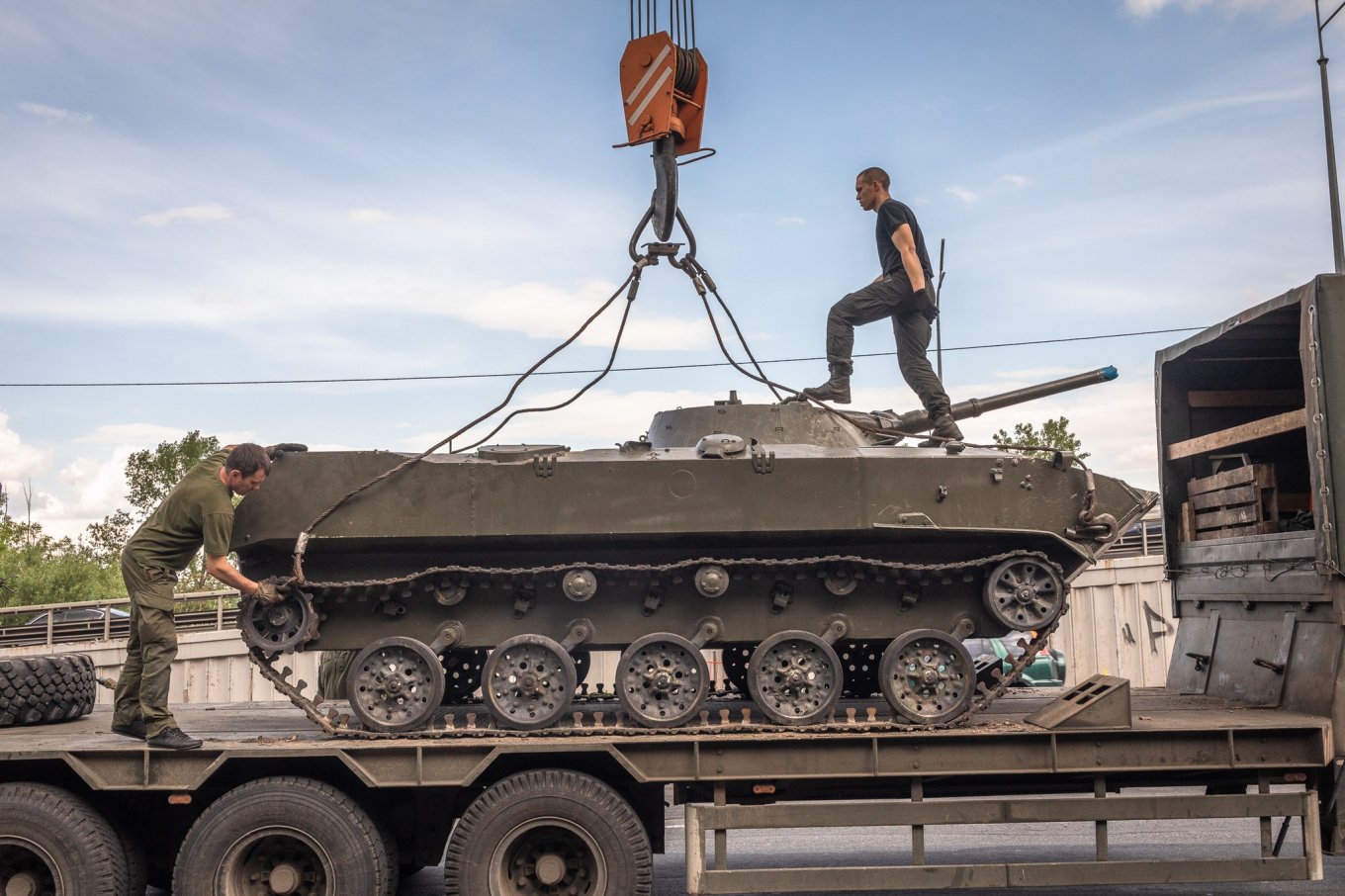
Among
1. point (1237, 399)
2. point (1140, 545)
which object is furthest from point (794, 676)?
point (1140, 545)

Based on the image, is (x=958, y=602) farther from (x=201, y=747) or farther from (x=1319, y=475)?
(x=201, y=747)

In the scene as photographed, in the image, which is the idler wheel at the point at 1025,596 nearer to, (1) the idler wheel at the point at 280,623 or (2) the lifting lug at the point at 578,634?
(2) the lifting lug at the point at 578,634

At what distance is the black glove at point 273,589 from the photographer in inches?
339

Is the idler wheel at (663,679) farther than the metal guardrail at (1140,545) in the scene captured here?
No

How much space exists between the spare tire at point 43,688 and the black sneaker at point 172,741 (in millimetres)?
2181

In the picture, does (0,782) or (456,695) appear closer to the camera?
(0,782)

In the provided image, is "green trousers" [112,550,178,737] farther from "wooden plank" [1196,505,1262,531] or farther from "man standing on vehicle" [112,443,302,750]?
"wooden plank" [1196,505,1262,531]

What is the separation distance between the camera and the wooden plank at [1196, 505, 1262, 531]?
9.92m

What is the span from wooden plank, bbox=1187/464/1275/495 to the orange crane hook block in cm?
503

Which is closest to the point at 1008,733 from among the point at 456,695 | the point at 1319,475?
the point at 1319,475

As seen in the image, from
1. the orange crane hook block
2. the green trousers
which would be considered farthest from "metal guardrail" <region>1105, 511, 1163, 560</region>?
the green trousers

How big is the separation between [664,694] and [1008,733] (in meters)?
2.28

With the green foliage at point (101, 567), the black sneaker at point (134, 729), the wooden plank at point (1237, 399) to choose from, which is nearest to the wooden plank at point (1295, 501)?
the wooden plank at point (1237, 399)

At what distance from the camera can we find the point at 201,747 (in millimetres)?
8070
